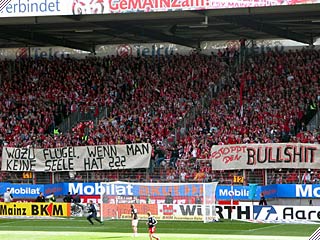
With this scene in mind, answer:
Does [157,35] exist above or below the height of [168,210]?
above

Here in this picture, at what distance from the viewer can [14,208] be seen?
164ft

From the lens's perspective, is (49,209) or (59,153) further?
(59,153)

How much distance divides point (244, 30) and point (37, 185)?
16.4 metres

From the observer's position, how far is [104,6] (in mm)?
46719

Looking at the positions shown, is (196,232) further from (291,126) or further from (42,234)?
(291,126)

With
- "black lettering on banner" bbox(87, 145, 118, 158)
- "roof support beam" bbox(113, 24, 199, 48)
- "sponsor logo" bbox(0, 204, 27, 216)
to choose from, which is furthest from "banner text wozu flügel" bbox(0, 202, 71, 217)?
"roof support beam" bbox(113, 24, 199, 48)

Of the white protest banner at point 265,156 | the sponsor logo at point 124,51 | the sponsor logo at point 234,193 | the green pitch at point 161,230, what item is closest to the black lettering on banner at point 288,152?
the white protest banner at point 265,156

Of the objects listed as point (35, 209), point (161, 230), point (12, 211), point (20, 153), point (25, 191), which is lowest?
point (12, 211)

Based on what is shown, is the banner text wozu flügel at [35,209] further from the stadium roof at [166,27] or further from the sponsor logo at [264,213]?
the sponsor logo at [264,213]

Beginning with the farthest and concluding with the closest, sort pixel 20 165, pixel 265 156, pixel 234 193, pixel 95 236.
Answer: pixel 20 165 < pixel 234 193 < pixel 265 156 < pixel 95 236

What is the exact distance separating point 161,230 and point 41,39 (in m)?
22.2

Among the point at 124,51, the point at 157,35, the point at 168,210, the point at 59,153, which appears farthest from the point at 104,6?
the point at 124,51

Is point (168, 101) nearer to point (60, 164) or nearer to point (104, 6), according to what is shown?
point (60, 164)

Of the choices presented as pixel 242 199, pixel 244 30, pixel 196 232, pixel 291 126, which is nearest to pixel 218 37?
pixel 244 30
